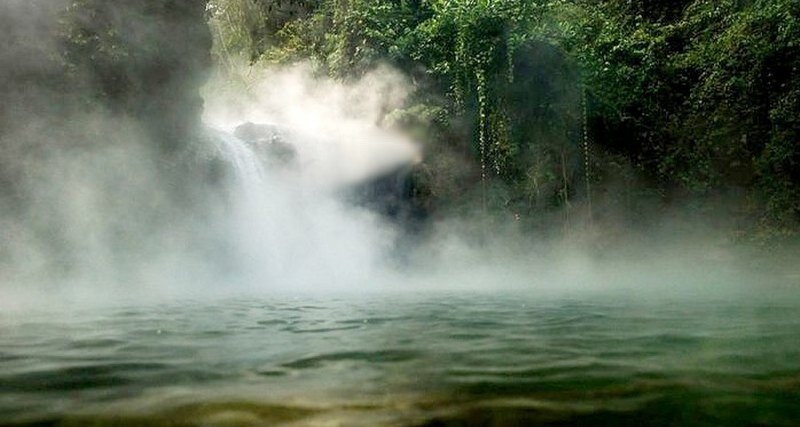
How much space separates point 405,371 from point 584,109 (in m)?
13.7

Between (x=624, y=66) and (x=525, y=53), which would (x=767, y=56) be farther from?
(x=525, y=53)

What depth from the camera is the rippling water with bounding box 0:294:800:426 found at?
1.81 m

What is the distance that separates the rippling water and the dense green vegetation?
10531 millimetres

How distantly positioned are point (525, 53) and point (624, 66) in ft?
9.42

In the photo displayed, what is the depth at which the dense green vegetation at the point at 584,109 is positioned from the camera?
14320mm

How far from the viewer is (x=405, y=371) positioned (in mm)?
2535

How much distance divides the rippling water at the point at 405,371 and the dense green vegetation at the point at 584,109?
1053cm

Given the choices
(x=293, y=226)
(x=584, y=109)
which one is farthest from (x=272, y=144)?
(x=584, y=109)

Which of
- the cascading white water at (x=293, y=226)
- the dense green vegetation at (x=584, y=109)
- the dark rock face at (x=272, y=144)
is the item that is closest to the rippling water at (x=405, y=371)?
the cascading white water at (x=293, y=226)

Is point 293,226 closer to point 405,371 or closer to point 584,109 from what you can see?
point 584,109

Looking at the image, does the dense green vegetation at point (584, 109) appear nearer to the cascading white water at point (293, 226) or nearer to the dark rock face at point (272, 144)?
the cascading white water at point (293, 226)

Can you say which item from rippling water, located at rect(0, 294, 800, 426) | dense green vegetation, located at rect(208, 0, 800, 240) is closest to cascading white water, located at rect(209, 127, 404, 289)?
dense green vegetation, located at rect(208, 0, 800, 240)

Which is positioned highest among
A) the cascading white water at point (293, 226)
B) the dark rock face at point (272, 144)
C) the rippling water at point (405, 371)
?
the dark rock face at point (272, 144)

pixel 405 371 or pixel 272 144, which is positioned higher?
pixel 272 144
